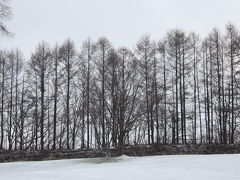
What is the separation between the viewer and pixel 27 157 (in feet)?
79.9

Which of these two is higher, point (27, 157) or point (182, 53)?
point (182, 53)

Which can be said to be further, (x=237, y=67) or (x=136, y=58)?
(x=136, y=58)

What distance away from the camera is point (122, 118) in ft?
67.7

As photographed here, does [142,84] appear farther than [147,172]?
Yes

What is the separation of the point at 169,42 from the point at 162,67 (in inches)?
97.3

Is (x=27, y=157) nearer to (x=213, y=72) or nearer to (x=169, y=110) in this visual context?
(x=169, y=110)

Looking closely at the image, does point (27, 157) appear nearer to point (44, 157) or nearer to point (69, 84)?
point (44, 157)

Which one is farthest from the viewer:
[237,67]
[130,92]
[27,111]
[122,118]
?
[27,111]

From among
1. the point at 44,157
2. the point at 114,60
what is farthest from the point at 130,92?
the point at 44,157

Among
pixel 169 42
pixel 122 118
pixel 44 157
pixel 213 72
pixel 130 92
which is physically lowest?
pixel 44 157

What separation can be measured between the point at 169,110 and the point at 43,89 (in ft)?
39.4

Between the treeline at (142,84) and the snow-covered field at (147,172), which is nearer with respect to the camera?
the snow-covered field at (147,172)

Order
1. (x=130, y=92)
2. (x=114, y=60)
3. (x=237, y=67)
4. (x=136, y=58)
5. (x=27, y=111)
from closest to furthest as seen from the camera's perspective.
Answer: (x=130, y=92), (x=114, y=60), (x=237, y=67), (x=136, y=58), (x=27, y=111)

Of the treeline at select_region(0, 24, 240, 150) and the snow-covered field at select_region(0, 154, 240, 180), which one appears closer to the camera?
the snow-covered field at select_region(0, 154, 240, 180)
